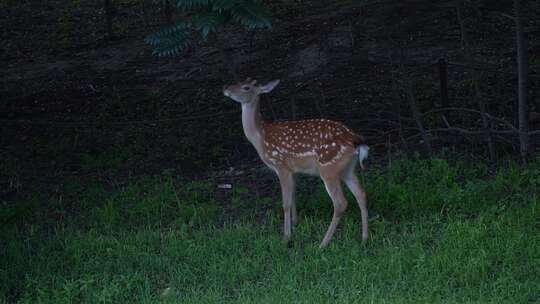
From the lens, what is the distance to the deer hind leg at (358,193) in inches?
355

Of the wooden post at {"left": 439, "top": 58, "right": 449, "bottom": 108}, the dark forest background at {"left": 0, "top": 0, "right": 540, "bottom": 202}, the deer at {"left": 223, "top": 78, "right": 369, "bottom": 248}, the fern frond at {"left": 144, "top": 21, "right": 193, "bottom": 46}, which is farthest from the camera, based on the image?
the wooden post at {"left": 439, "top": 58, "right": 449, "bottom": 108}

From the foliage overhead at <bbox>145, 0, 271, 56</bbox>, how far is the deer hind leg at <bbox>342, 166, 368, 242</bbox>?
1.59 meters

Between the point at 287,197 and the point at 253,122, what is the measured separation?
86 cm

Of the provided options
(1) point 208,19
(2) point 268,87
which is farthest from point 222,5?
(2) point 268,87

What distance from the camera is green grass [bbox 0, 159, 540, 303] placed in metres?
7.80

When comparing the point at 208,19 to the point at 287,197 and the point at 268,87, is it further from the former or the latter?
the point at 287,197

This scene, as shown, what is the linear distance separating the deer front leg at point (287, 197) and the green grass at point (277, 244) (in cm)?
11

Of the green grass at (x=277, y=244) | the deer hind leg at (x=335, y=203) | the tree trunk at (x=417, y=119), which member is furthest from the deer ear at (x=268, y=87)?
the tree trunk at (x=417, y=119)

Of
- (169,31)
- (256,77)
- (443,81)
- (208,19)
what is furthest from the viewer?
(256,77)

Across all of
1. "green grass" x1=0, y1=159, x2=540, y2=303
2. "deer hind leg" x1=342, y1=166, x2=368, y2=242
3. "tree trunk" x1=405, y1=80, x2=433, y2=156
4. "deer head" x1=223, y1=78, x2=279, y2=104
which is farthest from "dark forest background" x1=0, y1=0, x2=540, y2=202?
"deer hind leg" x1=342, y1=166, x2=368, y2=242

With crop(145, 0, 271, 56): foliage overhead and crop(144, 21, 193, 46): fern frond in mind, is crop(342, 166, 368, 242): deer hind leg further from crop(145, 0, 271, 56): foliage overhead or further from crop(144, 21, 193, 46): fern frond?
crop(144, 21, 193, 46): fern frond

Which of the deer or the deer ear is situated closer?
the deer

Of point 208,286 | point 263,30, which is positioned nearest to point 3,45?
point 263,30

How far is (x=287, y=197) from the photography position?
368 inches
